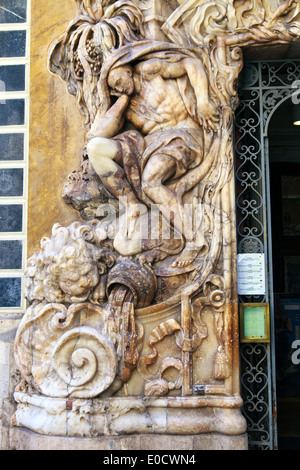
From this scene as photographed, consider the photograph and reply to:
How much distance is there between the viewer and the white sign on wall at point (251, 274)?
5203 mm

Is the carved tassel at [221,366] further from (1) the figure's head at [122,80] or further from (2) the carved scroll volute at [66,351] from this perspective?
(1) the figure's head at [122,80]

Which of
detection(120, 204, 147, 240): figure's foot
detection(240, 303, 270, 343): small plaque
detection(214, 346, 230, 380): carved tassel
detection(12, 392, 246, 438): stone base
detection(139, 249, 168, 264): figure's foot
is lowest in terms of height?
detection(12, 392, 246, 438): stone base

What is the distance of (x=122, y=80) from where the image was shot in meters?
5.16

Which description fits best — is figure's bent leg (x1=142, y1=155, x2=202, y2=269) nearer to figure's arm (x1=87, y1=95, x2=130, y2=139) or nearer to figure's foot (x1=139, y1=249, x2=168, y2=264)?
figure's foot (x1=139, y1=249, x2=168, y2=264)

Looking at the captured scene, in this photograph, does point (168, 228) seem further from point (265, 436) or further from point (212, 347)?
point (265, 436)

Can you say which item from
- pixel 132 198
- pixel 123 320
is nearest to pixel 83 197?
pixel 132 198

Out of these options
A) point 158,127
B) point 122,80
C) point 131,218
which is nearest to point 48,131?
point 122,80

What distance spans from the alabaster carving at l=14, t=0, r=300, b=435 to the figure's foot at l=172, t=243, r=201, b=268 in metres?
0.02

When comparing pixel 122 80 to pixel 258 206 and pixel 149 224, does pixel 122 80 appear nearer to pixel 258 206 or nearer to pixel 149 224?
pixel 149 224

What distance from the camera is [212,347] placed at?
5.00 m

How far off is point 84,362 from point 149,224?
4.20 feet

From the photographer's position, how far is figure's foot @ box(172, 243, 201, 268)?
504 centimetres

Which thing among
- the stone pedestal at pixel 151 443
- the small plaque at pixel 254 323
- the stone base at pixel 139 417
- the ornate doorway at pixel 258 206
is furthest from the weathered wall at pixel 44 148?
the small plaque at pixel 254 323

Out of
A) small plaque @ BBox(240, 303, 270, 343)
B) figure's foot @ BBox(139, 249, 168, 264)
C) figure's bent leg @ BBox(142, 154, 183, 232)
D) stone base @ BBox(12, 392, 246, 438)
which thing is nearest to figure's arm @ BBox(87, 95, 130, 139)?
figure's bent leg @ BBox(142, 154, 183, 232)
